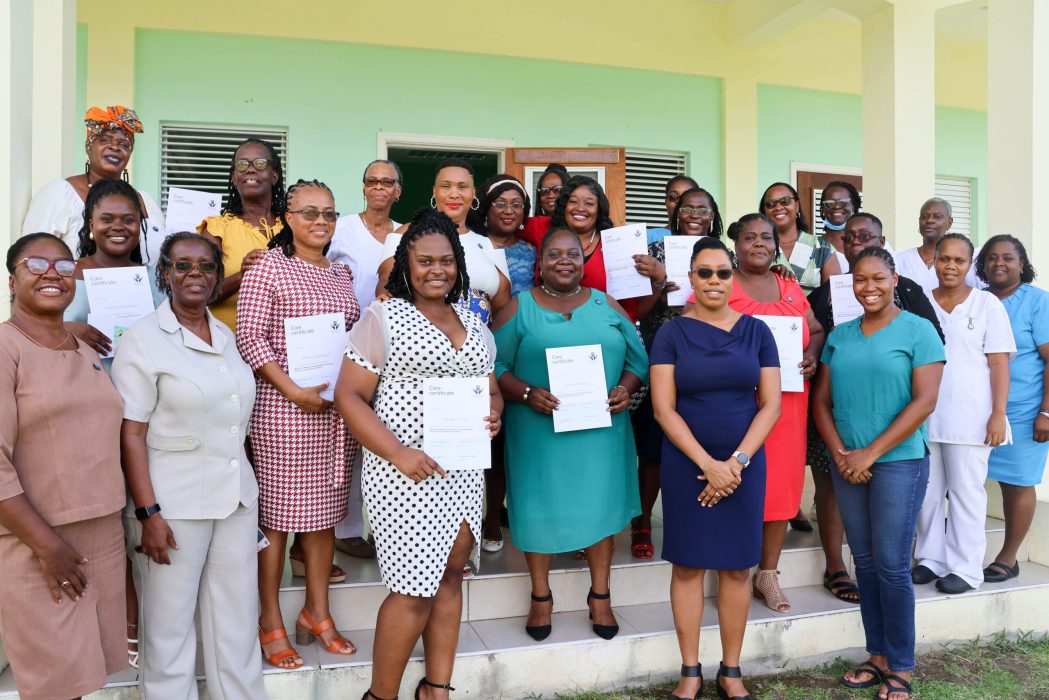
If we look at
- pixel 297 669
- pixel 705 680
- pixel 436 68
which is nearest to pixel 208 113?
pixel 436 68

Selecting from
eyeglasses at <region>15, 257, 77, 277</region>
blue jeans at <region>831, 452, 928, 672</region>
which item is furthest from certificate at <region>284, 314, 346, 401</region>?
blue jeans at <region>831, 452, 928, 672</region>

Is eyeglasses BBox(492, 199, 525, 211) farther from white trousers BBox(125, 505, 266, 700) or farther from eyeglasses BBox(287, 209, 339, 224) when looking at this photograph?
white trousers BBox(125, 505, 266, 700)

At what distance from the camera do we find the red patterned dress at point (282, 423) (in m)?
3.21

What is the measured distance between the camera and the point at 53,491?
2.49 metres

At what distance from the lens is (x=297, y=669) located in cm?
329

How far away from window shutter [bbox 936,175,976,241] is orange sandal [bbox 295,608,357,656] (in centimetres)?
906

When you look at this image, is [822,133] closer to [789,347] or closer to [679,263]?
[679,263]

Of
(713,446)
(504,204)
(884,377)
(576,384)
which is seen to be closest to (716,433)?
(713,446)

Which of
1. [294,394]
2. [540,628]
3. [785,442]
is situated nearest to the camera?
[294,394]

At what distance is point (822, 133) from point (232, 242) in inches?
291

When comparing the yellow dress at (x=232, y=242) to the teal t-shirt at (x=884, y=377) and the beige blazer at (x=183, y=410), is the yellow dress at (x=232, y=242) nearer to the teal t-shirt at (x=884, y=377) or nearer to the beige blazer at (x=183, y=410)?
the beige blazer at (x=183, y=410)

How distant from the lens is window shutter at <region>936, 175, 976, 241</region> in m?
9.65

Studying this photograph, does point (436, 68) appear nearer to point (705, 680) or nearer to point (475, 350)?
point (475, 350)

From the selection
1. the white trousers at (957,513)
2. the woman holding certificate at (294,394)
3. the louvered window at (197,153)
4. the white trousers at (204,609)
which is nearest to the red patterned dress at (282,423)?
the woman holding certificate at (294,394)
